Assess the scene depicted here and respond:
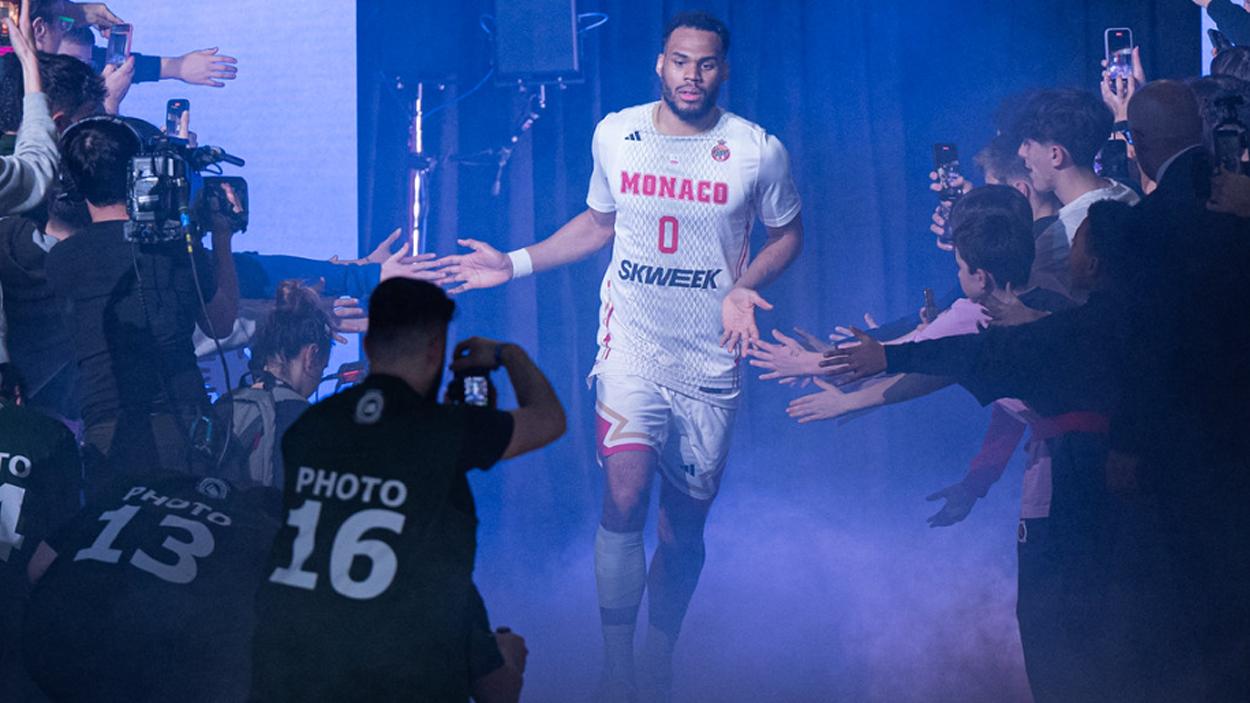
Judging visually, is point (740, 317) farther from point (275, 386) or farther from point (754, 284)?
point (275, 386)

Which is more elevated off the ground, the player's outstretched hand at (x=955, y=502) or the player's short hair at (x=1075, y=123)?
the player's short hair at (x=1075, y=123)

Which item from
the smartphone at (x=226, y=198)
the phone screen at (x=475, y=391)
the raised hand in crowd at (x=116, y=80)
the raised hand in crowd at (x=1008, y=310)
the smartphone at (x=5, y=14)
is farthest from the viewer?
the raised hand in crowd at (x=116, y=80)

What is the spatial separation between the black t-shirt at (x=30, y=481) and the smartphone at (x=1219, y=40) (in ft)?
14.9

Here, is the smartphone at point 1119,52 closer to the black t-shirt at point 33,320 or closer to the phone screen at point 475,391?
the phone screen at point 475,391

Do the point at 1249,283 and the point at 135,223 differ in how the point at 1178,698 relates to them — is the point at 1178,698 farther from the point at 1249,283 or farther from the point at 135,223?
the point at 135,223

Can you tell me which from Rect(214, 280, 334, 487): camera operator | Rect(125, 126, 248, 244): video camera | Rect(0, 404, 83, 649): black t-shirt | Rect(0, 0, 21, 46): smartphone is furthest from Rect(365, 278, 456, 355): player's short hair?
Rect(0, 0, 21, 46): smartphone

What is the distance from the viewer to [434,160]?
4855mm

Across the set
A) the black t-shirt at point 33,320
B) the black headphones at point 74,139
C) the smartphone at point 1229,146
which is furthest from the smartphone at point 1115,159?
the black t-shirt at point 33,320

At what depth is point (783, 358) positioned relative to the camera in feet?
14.8

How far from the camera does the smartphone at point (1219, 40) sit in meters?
4.65

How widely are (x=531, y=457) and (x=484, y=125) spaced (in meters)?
1.44

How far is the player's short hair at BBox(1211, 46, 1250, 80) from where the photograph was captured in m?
4.27

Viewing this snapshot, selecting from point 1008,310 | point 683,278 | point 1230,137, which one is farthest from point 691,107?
point 1230,137

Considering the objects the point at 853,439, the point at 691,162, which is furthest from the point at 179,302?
the point at 853,439
